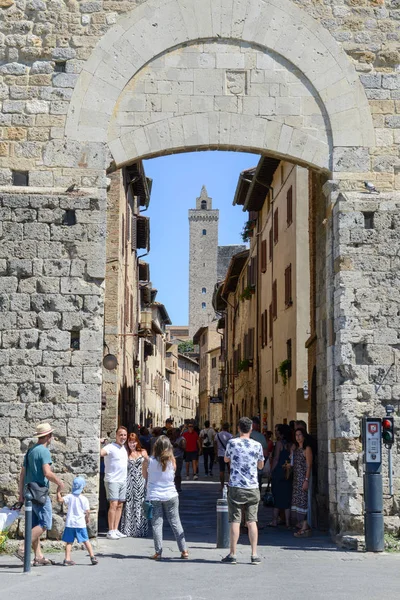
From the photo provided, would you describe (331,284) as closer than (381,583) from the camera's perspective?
No

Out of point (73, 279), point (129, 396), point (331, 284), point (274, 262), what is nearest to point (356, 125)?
point (331, 284)

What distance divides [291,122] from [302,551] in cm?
552

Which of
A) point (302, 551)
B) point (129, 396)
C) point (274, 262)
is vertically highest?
point (274, 262)

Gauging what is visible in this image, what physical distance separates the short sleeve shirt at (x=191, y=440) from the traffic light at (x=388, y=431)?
12.9 metres

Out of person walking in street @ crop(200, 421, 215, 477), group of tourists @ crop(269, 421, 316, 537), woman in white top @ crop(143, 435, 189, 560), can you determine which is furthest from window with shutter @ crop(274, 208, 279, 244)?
woman in white top @ crop(143, 435, 189, 560)

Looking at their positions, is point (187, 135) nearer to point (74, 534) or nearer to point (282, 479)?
point (282, 479)

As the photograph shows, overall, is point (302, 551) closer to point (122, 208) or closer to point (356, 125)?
point (356, 125)

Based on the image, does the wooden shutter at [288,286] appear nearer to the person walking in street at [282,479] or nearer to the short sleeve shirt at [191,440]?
the short sleeve shirt at [191,440]

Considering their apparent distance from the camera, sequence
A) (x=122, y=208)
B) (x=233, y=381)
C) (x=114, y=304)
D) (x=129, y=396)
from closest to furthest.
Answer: (x=114, y=304) < (x=122, y=208) < (x=129, y=396) < (x=233, y=381)

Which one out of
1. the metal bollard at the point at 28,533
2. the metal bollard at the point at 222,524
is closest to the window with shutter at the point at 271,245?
the metal bollard at the point at 222,524

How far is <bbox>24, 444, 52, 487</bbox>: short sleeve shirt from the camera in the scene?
9758 millimetres

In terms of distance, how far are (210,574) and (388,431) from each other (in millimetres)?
3167

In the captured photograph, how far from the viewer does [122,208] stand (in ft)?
81.7

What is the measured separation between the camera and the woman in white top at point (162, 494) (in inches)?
407
